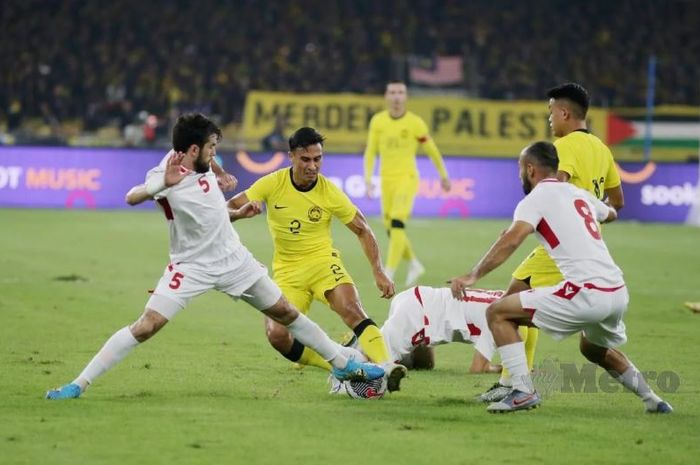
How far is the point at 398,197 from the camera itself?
1792 cm

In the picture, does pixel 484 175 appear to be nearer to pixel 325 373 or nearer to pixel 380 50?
pixel 380 50

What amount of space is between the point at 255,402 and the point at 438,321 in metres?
1.97

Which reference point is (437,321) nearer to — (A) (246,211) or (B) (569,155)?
(B) (569,155)

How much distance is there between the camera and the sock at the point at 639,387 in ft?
27.9

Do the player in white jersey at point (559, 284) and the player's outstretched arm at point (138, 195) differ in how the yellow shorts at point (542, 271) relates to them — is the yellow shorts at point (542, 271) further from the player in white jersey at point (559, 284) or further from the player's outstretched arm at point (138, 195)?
the player's outstretched arm at point (138, 195)

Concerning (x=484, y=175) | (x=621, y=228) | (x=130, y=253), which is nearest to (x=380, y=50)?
(x=484, y=175)

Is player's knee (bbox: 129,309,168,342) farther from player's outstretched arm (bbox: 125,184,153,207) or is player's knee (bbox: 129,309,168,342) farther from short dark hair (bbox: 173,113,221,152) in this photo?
short dark hair (bbox: 173,113,221,152)

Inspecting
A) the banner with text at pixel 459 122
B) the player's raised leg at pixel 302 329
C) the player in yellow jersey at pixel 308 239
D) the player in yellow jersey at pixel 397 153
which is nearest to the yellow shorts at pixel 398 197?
the player in yellow jersey at pixel 397 153

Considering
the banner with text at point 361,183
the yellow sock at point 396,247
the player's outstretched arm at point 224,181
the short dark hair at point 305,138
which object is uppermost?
the short dark hair at point 305,138

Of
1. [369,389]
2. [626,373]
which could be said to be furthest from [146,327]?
[626,373]

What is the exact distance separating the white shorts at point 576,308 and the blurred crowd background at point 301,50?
1157 inches

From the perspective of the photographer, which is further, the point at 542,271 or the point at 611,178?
the point at 611,178

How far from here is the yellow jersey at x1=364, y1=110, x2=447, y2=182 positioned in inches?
723

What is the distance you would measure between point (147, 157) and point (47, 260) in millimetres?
11050
